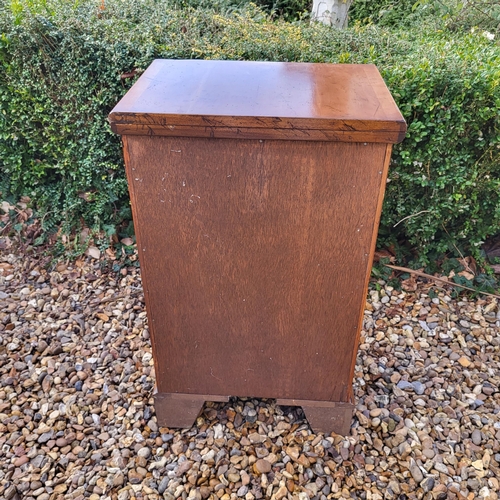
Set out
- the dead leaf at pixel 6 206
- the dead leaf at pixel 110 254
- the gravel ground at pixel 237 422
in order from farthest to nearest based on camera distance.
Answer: the dead leaf at pixel 6 206 < the dead leaf at pixel 110 254 < the gravel ground at pixel 237 422

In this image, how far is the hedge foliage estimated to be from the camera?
234 cm

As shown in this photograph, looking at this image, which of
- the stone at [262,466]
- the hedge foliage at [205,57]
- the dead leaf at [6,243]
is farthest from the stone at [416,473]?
the dead leaf at [6,243]

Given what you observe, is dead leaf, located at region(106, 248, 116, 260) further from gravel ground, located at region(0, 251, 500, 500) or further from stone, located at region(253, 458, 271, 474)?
stone, located at region(253, 458, 271, 474)

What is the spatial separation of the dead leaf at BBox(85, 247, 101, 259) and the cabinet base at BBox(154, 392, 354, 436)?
1.38m

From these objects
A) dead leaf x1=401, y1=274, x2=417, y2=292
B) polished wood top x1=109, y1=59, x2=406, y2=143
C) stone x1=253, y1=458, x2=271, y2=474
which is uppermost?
polished wood top x1=109, y1=59, x2=406, y2=143

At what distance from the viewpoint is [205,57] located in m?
2.50

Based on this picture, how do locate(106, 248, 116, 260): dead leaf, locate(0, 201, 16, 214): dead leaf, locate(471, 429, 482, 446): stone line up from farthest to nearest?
locate(0, 201, 16, 214): dead leaf, locate(106, 248, 116, 260): dead leaf, locate(471, 429, 482, 446): stone

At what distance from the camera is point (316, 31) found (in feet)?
9.61

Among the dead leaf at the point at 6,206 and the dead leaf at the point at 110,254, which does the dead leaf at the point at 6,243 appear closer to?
the dead leaf at the point at 6,206

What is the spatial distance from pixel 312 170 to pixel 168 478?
1.27m

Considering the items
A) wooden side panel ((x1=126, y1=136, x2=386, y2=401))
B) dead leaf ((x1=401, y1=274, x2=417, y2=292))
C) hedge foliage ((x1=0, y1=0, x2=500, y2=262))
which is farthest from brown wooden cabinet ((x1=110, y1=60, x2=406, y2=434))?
dead leaf ((x1=401, y1=274, x2=417, y2=292))

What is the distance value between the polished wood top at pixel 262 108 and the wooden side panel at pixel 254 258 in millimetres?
47

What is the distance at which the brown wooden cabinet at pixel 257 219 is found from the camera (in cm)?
128

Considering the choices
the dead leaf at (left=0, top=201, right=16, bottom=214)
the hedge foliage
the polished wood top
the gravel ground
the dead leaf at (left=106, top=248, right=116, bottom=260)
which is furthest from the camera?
the dead leaf at (left=0, top=201, right=16, bottom=214)
